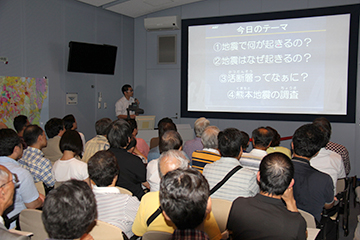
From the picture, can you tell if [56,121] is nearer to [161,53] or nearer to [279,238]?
[279,238]

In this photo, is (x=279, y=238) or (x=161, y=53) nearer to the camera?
(x=279, y=238)

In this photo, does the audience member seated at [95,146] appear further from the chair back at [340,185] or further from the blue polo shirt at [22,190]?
the chair back at [340,185]

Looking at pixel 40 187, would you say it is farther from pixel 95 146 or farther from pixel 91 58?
pixel 91 58

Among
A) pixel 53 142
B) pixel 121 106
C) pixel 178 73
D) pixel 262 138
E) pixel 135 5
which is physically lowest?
pixel 53 142

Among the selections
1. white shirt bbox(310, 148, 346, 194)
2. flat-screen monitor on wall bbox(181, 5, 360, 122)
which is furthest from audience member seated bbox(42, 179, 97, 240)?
flat-screen monitor on wall bbox(181, 5, 360, 122)

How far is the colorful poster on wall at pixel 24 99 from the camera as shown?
4.89 m

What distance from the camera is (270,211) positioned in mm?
1563

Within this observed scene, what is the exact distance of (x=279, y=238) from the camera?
1.50 metres

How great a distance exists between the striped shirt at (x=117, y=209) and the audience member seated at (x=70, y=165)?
92 centimetres

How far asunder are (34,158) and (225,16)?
5.08m

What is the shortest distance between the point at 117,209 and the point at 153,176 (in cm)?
67

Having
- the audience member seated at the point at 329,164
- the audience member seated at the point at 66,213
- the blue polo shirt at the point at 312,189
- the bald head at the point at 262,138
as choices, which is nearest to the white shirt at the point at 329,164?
the audience member seated at the point at 329,164

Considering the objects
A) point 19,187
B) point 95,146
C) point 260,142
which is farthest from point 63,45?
point 260,142

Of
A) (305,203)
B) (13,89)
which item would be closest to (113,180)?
(305,203)
